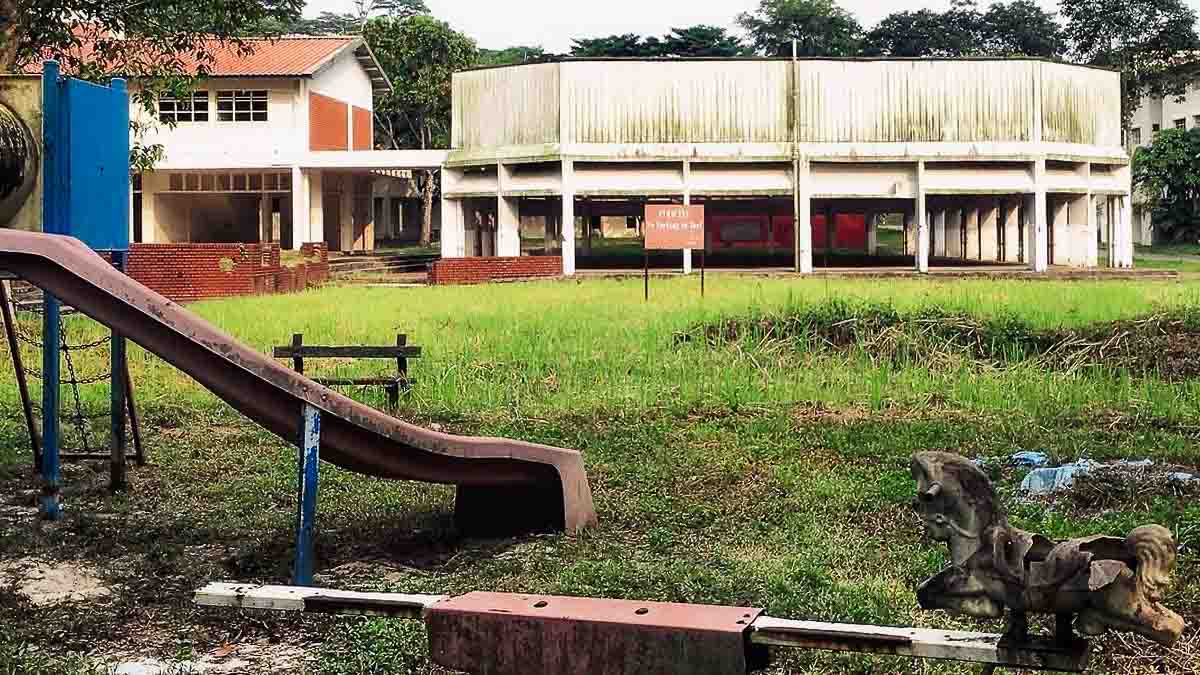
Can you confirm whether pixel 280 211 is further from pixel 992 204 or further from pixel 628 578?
pixel 628 578

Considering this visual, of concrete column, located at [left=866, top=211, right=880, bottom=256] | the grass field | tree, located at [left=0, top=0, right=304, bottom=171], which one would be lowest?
the grass field

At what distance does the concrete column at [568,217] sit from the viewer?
3603 cm

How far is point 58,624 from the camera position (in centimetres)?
566

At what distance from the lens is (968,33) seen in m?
75.1

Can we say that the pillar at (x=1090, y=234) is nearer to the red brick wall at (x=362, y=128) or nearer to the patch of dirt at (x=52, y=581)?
the red brick wall at (x=362, y=128)

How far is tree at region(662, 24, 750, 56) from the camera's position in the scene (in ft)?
230

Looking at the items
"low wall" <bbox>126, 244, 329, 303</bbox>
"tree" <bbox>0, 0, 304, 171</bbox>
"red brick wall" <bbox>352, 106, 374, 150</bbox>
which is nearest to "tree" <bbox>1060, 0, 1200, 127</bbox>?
"red brick wall" <bbox>352, 106, 374, 150</bbox>

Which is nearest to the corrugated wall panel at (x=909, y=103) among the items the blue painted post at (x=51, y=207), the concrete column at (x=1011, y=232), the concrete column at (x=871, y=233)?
the concrete column at (x=1011, y=232)

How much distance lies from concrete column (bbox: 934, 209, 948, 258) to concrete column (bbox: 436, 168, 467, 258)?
Answer: 17.0 m

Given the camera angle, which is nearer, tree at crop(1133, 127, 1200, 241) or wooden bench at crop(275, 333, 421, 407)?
wooden bench at crop(275, 333, 421, 407)

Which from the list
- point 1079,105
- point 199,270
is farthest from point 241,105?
point 1079,105

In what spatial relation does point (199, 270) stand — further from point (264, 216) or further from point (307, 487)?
point (307, 487)

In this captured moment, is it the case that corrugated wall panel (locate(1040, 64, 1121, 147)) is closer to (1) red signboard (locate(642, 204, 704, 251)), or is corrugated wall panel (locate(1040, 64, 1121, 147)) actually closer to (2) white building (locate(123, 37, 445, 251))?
(1) red signboard (locate(642, 204, 704, 251))

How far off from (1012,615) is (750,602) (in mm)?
2356
